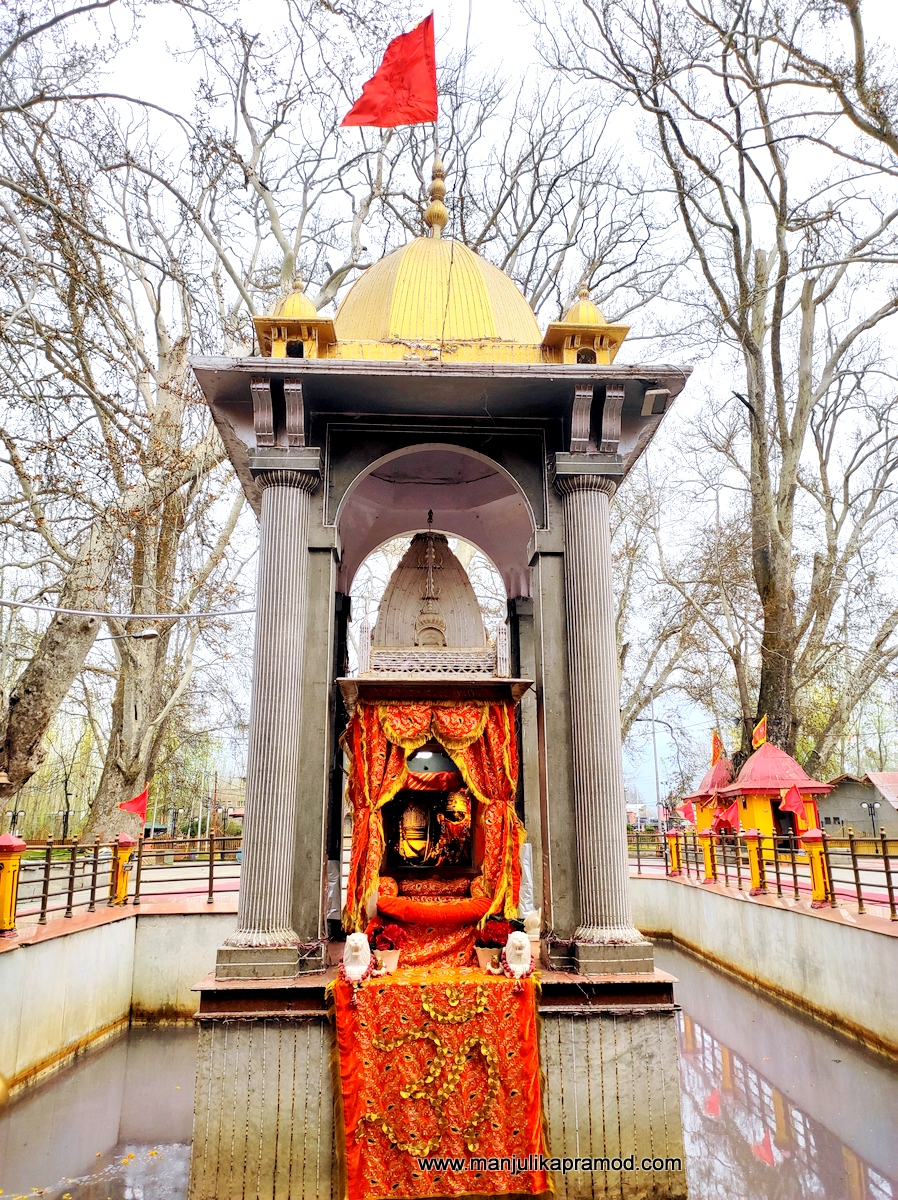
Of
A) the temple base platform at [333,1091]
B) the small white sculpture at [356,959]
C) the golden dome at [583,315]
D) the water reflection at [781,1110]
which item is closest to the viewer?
the temple base platform at [333,1091]

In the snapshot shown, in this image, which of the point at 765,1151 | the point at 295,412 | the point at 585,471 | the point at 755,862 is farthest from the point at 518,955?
the point at 755,862

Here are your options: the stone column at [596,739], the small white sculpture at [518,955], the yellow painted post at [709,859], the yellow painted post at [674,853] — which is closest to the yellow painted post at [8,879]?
the small white sculpture at [518,955]

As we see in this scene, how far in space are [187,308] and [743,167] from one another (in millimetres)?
13857

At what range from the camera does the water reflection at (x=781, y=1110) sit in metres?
6.14

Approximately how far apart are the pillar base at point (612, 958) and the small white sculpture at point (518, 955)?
45 cm

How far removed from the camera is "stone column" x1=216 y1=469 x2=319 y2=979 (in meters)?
6.34

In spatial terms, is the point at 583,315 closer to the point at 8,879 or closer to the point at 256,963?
the point at 256,963

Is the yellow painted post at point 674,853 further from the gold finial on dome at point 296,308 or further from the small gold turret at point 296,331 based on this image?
the gold finial on dome at point 296,308

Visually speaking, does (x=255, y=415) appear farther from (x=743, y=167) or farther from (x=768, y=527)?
(x=743, y=167)

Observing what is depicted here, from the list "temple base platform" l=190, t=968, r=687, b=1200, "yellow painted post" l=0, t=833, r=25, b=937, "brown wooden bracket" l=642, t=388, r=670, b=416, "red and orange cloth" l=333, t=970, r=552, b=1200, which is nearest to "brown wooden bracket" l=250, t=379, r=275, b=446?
"brown wooden bracket" l=642, t=388, r=670, b=416

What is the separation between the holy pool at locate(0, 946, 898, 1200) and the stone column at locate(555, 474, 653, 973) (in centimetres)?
191

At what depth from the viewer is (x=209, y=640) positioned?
1989 cm

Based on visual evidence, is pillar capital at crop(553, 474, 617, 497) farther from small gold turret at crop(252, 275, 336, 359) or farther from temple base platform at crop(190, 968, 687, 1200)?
temple base platform at crop(190, 968, 687, 1200)

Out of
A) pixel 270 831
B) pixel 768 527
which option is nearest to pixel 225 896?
pixel 270 831
